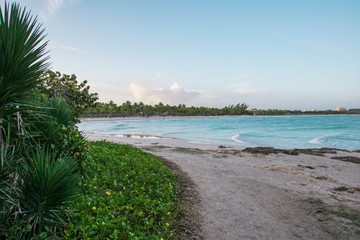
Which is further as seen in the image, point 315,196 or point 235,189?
point 235,189

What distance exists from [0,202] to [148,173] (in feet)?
16.1

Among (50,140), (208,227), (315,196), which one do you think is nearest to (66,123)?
(50,140)

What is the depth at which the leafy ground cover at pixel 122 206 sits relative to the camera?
11.4ft

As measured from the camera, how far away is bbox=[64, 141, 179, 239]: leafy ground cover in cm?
349

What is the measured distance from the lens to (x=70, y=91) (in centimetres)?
745

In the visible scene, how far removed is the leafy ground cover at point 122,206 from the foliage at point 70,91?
205 cm

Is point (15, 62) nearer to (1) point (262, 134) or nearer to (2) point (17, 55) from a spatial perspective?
(2) point (17, 55)

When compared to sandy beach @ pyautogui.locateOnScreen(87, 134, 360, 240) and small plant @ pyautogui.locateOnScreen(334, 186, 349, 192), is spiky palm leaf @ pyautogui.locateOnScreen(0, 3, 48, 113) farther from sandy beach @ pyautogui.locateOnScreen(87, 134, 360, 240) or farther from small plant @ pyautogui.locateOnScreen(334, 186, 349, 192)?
small plant @ pyautogui.locateOnScreen(334, 186, 349, 192)

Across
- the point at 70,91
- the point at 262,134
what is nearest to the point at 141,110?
the point at 262,134

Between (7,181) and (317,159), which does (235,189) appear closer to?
(7,181)

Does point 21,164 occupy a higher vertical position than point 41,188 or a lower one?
higher

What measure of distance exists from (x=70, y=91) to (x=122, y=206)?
4.83 meters

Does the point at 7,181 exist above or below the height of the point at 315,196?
above

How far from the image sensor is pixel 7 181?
8.52 ft
